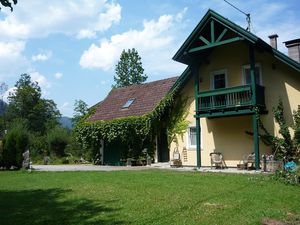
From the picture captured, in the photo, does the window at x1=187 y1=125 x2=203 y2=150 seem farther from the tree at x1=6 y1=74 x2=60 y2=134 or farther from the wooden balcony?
the tree at x1=6 y1=74 x2=60 y2=134

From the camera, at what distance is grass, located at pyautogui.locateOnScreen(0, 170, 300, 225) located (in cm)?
751

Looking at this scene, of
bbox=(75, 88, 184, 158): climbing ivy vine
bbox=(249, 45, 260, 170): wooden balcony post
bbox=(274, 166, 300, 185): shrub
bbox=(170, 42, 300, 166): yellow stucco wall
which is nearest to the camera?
bbox=(274, 166, 300, 185): shrub

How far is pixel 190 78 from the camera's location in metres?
21.4

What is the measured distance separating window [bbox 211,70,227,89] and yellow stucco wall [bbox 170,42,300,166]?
20 cm

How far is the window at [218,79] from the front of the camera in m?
20.2

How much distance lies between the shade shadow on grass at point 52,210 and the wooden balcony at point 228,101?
9.78 m

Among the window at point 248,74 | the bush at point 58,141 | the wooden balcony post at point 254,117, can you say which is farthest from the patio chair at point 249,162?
the bush at point 58,141

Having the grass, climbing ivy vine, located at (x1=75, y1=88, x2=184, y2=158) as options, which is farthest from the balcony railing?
the grass

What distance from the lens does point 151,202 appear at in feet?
29.7

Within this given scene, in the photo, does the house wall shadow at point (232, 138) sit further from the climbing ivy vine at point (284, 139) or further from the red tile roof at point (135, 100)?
the red tile roof at point (135, 100)

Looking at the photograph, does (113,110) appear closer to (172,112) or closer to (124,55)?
(172,112)

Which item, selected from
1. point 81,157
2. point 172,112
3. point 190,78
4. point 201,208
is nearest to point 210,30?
point 190,78

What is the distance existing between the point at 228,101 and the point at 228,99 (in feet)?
0.33

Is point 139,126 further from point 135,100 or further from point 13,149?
point 13,149
